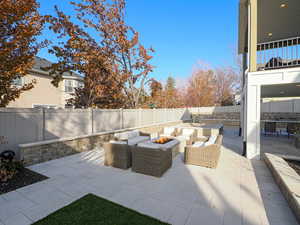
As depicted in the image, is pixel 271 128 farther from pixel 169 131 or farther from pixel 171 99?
pixel 171 99

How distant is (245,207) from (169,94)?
19.0 m

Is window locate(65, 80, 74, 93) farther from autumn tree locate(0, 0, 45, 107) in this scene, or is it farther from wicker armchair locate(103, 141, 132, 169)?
wicker armchair locate(103, 141, 132, 169)

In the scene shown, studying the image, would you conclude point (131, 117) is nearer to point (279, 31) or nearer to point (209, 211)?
point (209, 211)

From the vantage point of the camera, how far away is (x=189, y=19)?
11.2 m

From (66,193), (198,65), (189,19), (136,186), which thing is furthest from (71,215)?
(198,65)

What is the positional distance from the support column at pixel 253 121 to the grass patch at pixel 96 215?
4.56m

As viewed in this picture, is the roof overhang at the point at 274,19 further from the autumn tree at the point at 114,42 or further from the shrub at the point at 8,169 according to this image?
the shrub at the point at 8,169

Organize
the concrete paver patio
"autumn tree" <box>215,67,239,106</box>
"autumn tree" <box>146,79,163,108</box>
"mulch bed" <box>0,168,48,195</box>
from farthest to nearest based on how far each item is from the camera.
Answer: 1. "autumn tree" <box>215,67,239,106</box>
2. "autumn tree" <box>146,79,163,108</box>
3. "mulch bed" <box>0,168,48,195</box>
4. the concrete paver patio

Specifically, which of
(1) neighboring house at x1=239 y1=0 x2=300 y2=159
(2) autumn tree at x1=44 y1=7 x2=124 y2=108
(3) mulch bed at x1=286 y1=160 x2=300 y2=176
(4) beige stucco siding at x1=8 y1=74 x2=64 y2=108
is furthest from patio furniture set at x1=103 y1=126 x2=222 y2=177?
(4) beige stucco siding at x1=8 y1=74 x2=64 y2=108

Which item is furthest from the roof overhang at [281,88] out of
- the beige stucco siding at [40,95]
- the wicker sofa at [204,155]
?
the beige stucco siding at [40,95]

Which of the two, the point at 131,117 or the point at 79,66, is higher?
the point at 79,66

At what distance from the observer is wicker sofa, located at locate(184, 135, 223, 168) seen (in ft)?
13.8

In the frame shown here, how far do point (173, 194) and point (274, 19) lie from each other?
27.0 ft

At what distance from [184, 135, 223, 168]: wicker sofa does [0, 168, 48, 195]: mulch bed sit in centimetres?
411
